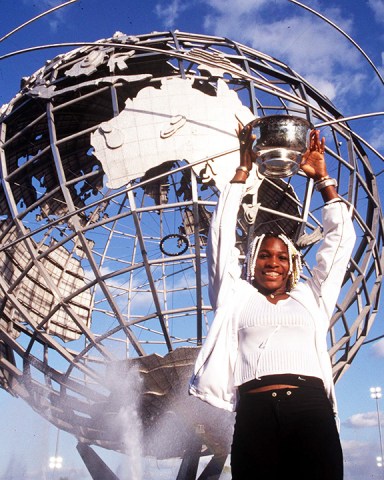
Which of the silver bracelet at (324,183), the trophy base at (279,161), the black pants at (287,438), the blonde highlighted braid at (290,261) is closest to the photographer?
the black pants at (287,438)

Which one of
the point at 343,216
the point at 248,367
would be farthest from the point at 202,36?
the point at 248,367

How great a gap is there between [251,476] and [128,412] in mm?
4997

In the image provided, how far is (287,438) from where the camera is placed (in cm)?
184

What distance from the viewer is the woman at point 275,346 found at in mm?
1838

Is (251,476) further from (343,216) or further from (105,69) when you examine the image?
(105,69)

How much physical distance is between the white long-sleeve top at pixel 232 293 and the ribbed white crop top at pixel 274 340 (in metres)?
0.03

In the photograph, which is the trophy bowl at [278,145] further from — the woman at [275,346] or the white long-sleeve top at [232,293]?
the white long-sleeve top at [232,293]

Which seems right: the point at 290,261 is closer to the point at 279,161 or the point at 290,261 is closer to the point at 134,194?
the point at 279,161

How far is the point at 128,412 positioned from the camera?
21.6 ft

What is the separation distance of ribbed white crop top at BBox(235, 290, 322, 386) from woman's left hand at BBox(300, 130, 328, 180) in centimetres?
64

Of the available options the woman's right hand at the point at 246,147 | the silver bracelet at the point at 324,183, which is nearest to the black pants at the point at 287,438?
the silver bracelet at the point at 324,183

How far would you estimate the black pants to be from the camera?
1783 millimetres

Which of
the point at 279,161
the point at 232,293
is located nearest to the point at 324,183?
the point at 279,161

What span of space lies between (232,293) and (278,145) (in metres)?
0.89
